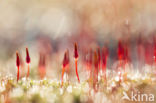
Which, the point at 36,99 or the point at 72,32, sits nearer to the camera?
the point at 36,99

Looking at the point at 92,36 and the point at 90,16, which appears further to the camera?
the point at 90,16

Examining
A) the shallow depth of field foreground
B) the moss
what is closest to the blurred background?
the shallow depth of field foreground

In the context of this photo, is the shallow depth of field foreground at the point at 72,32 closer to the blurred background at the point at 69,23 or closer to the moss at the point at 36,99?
the blurred background at the point at 69,23

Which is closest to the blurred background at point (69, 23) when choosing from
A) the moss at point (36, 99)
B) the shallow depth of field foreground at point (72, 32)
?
the shallow depth of field foreground at point (72, 32)

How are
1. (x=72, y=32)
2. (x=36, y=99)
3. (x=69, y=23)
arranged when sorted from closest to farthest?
1. (x=36, y=99)
2. (x=72, y=32)
3. (x=69, y=23)

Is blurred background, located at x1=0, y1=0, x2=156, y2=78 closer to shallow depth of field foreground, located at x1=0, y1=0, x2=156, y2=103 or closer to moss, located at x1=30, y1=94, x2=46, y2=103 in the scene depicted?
shallow depth of field foreground, located at x1=0, y1=0, x2=156, y2=103

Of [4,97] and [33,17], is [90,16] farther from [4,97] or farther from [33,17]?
[4,97]

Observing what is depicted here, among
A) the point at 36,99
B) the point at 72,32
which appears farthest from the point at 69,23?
the point at 36,99

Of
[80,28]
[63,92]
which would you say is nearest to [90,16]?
[80,28]

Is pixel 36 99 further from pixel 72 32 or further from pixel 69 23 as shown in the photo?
pixel 69 23
